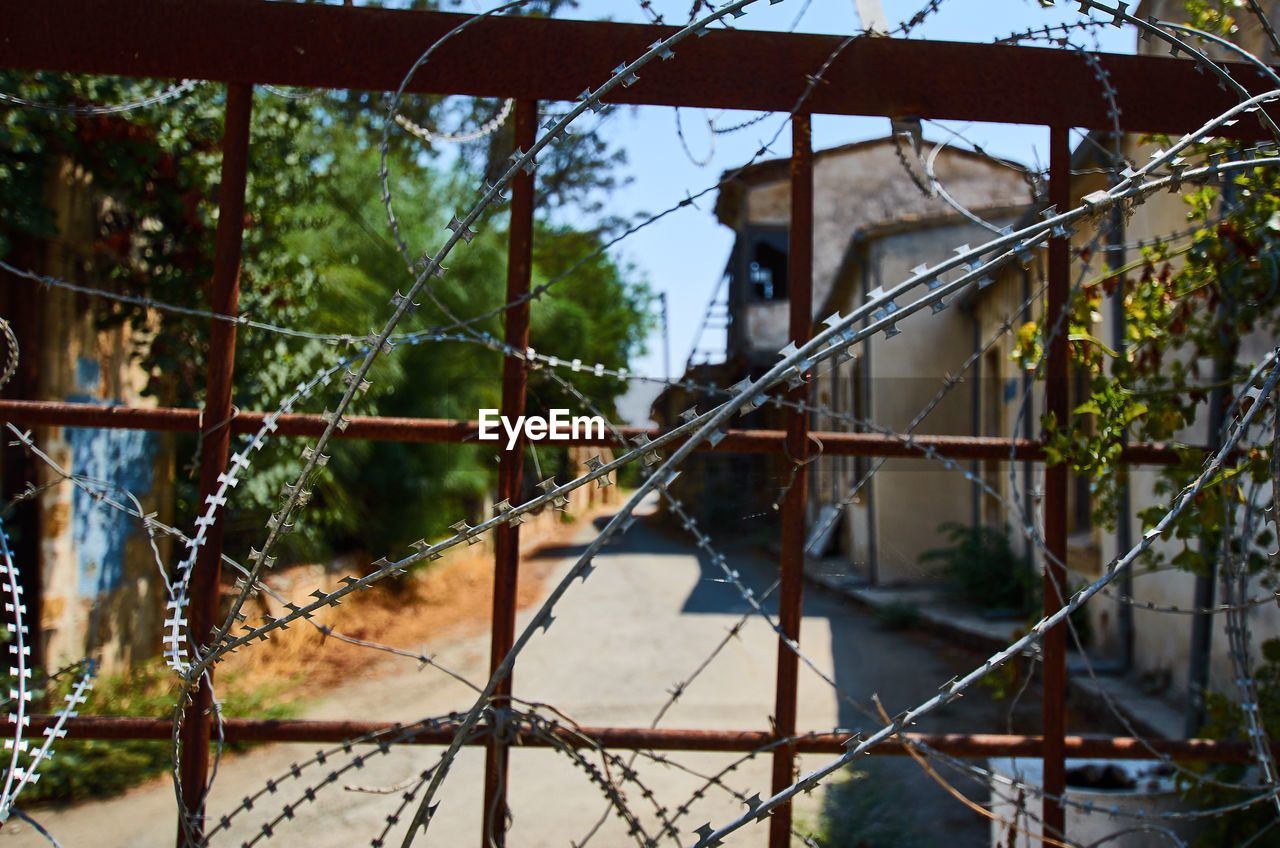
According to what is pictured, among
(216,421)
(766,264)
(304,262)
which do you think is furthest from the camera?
(766,264)

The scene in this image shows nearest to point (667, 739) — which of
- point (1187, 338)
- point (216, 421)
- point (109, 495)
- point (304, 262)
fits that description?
point (216, 421)

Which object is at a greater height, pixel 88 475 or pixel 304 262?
pixel 304 262

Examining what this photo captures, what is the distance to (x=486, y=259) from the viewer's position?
8.74 metres

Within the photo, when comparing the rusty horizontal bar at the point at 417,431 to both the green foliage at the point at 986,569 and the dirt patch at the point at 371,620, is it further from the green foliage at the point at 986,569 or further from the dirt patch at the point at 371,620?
the green foliage at the point at 986,569

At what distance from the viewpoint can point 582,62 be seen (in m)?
1.71

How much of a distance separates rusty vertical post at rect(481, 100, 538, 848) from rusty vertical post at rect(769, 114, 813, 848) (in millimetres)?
481

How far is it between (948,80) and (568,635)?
667 cm

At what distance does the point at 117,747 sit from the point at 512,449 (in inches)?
147

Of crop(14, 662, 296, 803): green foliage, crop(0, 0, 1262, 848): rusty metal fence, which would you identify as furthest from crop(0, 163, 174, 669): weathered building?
crop(0, 0, 1262, 848): rusty metal fence

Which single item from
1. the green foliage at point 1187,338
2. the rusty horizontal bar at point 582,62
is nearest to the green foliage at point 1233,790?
the green foliage at point 1187,338

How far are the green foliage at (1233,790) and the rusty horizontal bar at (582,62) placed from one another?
60.1 inches

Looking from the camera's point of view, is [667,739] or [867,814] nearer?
[667,739]

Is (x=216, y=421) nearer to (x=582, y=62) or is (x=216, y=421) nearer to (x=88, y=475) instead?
(x=582, y=62)

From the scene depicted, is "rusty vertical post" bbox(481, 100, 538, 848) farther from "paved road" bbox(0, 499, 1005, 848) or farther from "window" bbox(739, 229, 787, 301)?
"window" bbox(739, 229, 787, 301)
